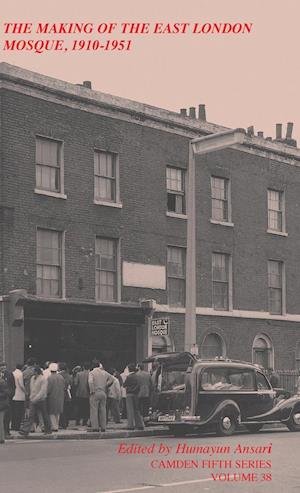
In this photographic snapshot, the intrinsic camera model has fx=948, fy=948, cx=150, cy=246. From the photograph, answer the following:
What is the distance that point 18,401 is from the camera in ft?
73.2

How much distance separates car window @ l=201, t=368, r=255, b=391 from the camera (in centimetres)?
2172

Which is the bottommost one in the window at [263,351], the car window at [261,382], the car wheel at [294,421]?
the car wheel at [294,421]

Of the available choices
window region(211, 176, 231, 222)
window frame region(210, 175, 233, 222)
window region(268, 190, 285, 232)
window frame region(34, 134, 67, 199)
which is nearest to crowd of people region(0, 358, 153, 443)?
window frame region(34, 134, 67, 199)

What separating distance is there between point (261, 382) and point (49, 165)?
890 centimetres

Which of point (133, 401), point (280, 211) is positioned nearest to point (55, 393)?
point (133, 401)

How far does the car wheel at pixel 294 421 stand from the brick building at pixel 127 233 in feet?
22.9

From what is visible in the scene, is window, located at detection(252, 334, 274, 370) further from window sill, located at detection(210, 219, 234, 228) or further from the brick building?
window sill, located at detection(210, 219, 234, 228)

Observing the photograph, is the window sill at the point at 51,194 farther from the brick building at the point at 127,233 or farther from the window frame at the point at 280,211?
the window frame at the point at 280,211

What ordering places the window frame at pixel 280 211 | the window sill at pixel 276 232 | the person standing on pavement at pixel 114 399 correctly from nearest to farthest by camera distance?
the person standing on pavement at pixel 114 399, the window sill at pixel 276 232, the window frame at pixel 280 211

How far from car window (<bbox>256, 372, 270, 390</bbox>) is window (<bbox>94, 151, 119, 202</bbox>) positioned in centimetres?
825

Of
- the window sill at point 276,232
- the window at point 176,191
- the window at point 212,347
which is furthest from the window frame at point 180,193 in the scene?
the window sill at point 276,232

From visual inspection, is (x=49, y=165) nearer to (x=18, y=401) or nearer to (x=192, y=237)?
(x=192, y=237)

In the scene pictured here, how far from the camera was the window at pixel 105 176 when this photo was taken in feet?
→ 94.2

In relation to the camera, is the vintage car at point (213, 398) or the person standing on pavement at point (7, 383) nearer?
the person standing on pavement at point (7, 383)
